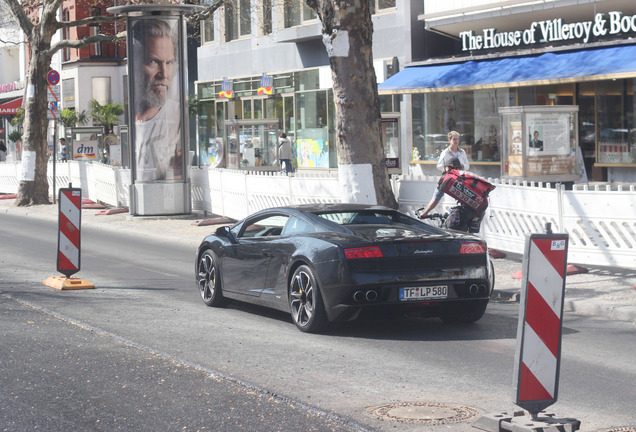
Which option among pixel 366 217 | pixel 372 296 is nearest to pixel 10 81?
pixel 366 217

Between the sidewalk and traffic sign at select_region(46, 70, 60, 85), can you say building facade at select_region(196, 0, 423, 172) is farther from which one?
the sidewalk

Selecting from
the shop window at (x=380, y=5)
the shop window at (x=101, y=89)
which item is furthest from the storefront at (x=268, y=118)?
the shop window at (x=101, y=89)

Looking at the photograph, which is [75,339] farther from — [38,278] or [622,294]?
[622,294]

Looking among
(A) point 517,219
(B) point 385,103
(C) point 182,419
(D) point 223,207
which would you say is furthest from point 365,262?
(B) point 385,103

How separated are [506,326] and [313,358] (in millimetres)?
2494

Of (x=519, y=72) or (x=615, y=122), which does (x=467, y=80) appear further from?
(x=615, y=122)

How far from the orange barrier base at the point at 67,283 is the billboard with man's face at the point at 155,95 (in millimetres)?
10235

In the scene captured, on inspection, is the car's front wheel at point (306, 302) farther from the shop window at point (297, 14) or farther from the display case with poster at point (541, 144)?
the shop window at point (297, 14)

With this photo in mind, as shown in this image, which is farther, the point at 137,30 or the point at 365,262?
the point at 137,30

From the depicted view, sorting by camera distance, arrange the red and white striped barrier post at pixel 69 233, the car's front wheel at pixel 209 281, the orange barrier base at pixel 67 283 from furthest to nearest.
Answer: the red and white striped barrier post at pixel 69 233 < the orange barrier base at pixel 67 283 < the car's front wheel at pixel 209 281

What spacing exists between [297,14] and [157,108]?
47.1 feet

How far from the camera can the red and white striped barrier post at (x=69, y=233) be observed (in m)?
12.5

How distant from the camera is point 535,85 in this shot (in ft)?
84.5

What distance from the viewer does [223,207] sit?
22422 mm
